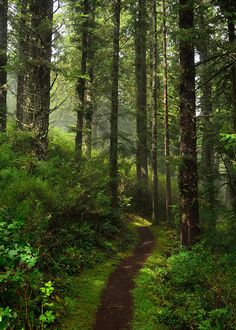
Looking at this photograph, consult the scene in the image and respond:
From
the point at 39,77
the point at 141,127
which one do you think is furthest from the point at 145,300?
the point at 141,127

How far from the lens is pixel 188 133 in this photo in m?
11.5

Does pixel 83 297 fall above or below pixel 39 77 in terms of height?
below

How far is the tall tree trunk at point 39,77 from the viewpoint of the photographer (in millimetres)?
12906

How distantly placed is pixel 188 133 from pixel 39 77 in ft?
19.6

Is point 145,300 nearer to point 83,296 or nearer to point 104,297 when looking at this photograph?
point 104,297

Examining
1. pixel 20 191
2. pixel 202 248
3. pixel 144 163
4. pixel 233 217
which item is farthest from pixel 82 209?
pixel 144 163

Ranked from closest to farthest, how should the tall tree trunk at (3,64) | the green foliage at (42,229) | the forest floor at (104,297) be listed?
the green foliage at (42,229) → the forest floor at (104,297) → the tall tree trunk at (3,64)

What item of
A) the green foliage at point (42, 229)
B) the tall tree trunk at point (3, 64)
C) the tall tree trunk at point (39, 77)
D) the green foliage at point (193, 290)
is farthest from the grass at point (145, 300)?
the tall tree trunk at point (3, 64)

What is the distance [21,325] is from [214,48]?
10.3 metres

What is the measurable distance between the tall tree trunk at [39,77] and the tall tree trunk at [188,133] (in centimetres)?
494

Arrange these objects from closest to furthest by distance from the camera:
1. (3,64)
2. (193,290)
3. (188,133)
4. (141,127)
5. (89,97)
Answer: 1. (193,290)
2. (188,133)
3. (3,64)
4. (89,97)
5. (141,127)

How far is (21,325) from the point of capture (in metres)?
6.16

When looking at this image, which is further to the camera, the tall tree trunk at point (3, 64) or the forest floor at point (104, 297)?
the tall tree trunk at point (3, 64)

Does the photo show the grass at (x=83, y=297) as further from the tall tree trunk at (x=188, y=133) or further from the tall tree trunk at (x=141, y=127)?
the tall tree trunk at (x=141, y=127)
